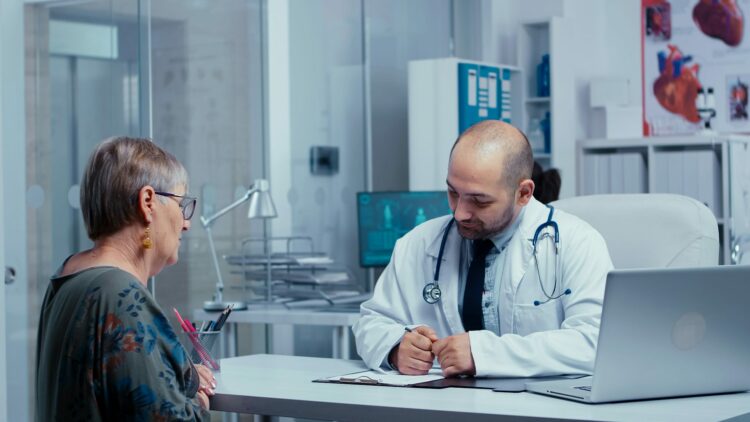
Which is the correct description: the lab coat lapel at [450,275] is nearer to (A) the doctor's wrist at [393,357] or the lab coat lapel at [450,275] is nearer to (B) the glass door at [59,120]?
(A) the doctor's wrist at [393,357]

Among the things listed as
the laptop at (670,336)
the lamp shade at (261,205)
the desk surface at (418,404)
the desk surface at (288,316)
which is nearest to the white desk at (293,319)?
the desk surface at (288,316)

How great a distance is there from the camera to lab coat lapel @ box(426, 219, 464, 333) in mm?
2678

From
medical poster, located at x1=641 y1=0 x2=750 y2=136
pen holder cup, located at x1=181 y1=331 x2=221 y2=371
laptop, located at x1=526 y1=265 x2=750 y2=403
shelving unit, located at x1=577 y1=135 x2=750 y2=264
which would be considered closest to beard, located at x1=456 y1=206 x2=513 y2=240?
laptop, located at x1=526 y1=265 x2=750 y2=403

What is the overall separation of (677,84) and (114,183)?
5.79 meters

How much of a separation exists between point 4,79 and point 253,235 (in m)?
1.58

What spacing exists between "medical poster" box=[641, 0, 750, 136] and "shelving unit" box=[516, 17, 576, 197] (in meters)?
0.66

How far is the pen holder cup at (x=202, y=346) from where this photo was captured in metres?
2.41

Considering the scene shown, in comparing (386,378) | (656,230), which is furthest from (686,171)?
(386,378)

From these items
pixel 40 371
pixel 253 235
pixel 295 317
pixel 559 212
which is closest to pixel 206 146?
pixel 253 235

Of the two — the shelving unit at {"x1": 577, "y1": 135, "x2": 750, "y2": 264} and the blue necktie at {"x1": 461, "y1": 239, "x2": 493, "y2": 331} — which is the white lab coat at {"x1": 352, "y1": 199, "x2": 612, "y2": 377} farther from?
the shelving unit at {"x1": 577, "y1": 135, "x2": 750, "y2": 264}

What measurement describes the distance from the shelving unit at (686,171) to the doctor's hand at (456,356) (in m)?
3.90

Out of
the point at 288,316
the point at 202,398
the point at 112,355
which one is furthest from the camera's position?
the point at 288,316

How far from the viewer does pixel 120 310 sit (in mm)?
1896

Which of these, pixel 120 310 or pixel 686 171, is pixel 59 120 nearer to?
pixel 120 310
